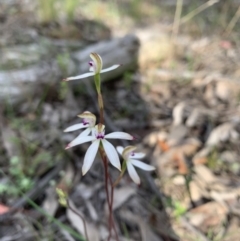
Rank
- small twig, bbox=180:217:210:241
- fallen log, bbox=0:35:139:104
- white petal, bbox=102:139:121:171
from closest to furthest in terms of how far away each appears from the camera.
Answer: white petal, bbox=102:139:121:171 < small twig, bbox=180:217:210:241 < fallen log, bbox=0:35:139:104

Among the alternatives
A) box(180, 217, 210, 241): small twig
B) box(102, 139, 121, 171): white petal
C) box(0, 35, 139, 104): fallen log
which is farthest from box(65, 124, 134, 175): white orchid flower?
box(0, 35, 139, 104): fallen log

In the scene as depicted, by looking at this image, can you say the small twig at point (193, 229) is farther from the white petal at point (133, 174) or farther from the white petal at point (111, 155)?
the white petal at point (111, 155)

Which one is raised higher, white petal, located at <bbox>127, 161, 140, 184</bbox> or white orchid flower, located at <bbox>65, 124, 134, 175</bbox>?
white orchid flower, located at <bbox>65, 124, 134, 175</bbox>

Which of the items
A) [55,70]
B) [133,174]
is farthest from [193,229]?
[55,70]

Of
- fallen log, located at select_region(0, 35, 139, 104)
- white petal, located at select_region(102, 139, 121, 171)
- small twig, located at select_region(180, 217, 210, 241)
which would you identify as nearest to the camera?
white petal, located at select_region(102, 139, 121, 171)

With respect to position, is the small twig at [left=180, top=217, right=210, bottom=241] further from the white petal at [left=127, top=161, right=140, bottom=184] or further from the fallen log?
the fallen log

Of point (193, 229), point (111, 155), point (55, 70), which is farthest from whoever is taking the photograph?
point (55, 70)

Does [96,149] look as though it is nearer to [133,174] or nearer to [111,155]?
[111,155]

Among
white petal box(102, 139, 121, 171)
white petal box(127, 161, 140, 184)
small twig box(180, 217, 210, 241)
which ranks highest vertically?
white petal box(102, 139, 121, 171)

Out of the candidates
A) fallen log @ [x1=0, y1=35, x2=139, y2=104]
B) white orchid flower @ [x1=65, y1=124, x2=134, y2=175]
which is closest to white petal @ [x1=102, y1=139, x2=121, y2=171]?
white orchid flower @ [x1=65, y1=124, x2=134, y2=175]

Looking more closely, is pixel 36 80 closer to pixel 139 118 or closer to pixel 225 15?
pixel 139 118

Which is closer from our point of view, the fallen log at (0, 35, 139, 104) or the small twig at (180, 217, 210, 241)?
the small twig at (180, 217, 210, 241)

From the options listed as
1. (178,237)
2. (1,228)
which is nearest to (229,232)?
(178,237)
